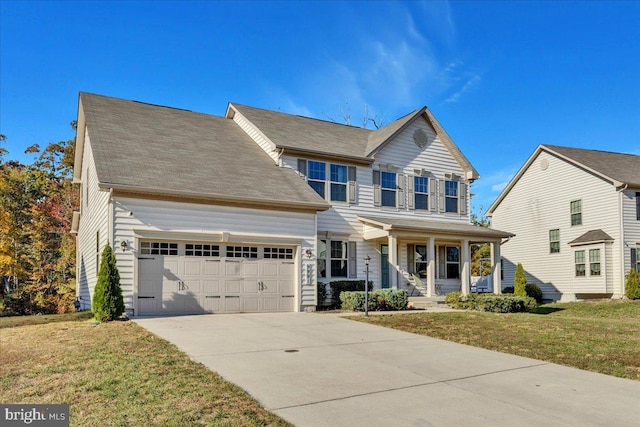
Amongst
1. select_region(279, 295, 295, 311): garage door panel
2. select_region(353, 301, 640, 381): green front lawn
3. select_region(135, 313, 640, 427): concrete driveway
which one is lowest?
select_region(353, 301, 640, 381): green front lawn

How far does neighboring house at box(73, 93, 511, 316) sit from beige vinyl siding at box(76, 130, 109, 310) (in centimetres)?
8

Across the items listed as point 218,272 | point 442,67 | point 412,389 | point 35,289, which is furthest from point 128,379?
point 35,289

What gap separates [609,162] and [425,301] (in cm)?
1502

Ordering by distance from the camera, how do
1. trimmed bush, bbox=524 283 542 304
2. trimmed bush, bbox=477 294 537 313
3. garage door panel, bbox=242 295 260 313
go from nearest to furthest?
garage door panel, bbox=242 295 260 313, trimmed bush, bbox=477 294 537 313, trimmed bush, bbox=524 283 542 304

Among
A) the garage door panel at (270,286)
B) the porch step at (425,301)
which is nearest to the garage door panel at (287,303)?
the garage door panel at (270,286)

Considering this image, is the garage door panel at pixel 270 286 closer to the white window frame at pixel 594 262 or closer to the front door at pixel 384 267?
the front door at pixel 384 267

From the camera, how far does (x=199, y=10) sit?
17.5 metres

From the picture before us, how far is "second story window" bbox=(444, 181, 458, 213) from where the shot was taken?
73.2 ft

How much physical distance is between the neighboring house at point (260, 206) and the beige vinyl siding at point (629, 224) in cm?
731

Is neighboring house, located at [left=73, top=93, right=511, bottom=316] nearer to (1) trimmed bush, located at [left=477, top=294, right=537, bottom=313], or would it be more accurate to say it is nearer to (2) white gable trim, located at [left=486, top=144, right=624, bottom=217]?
(1) trimmed bush, located at [left=477, top=294, right=537, bottom=313]

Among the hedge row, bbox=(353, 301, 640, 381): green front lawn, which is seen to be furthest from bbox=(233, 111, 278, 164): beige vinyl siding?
the hedge row

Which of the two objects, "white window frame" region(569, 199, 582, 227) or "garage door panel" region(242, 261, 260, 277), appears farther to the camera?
"white window frame" region(569, 199, 582, 227)

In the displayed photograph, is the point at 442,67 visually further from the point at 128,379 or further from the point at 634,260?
the point at 128,379

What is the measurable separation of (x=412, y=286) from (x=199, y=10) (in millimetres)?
13087
